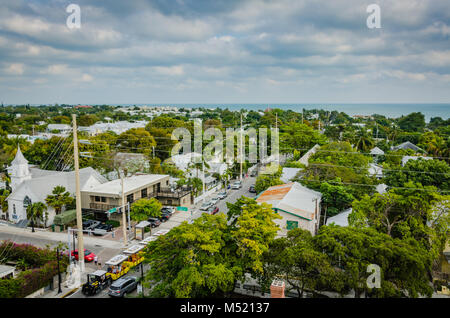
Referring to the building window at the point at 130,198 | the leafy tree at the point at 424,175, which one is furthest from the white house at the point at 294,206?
the building window at the point at 130,198

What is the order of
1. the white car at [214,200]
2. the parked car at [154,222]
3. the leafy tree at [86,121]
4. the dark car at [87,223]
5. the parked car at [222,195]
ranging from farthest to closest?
the leafy tree at [86,121] → the parked car at [222,195] → the white car at [214,200] → the parked car at [154,222] → the dark car at [87,223]

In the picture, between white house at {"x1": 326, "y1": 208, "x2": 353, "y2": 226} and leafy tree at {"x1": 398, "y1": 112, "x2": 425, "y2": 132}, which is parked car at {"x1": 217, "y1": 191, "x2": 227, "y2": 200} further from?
leafy tree at {"x1": 398, "y1": 112, "x2": 425, "y2": 132}

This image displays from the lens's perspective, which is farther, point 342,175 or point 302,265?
point 342,175

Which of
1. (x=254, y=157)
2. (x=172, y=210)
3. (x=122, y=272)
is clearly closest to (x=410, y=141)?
(x=254, y=157)

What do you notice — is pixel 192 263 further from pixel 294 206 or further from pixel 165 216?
pixel 165 216

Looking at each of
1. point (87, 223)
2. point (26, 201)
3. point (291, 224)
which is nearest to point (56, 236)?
point (87, 223)

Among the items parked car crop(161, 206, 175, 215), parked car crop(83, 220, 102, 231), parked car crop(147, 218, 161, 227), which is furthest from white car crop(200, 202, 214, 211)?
parked car crop(83, 220, 102, 231)

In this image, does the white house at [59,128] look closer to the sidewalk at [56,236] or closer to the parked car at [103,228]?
the sidewalk at [56,236]
